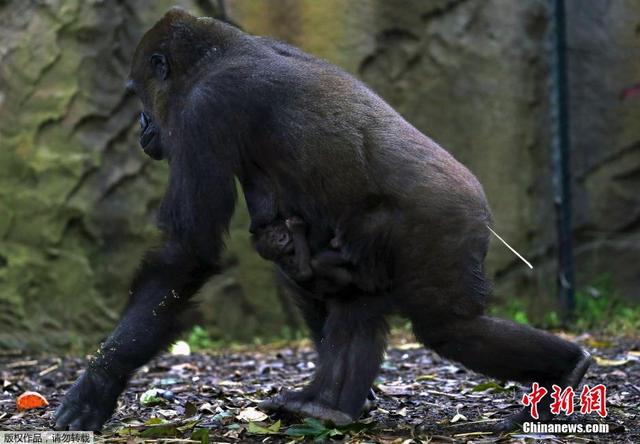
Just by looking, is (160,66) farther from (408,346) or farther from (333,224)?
(408,346)

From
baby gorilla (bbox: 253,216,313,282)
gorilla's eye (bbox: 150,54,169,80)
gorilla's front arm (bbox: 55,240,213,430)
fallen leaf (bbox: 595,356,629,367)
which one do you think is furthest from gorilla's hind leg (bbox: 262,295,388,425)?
fallen leaf (bbox: 595,356,629,367)

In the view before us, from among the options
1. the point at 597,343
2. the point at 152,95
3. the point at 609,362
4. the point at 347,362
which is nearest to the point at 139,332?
the point at 347,362

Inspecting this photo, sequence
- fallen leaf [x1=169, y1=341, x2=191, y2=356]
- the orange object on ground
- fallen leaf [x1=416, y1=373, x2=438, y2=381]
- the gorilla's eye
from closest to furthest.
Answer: the gorilla's eye
the orange object on ground
fallen leaf [x1=416, y1=373, x2=438, y2=381]
fallen leaf [x1=169, y1=341, x2=191, y2=356]

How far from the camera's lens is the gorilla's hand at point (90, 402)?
165 inches

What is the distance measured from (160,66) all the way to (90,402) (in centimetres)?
148

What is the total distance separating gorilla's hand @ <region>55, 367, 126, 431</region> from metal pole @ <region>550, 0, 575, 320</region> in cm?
481

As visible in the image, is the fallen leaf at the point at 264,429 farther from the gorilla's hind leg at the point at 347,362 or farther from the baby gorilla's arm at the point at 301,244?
the baby gorilla's arm at the point at 301,244

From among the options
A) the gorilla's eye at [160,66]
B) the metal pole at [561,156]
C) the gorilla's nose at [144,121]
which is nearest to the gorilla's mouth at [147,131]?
the gorilla's nose at [144,121]

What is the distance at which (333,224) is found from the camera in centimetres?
425

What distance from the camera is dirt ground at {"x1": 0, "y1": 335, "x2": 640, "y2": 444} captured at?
4.15m

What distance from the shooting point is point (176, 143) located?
14.2 feet

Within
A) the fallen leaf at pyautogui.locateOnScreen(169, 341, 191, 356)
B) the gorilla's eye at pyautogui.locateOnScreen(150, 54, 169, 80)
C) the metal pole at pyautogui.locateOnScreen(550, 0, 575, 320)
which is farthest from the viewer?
the metal pole at pyautogui.locateOnScreen(550, 0, 575, 320)

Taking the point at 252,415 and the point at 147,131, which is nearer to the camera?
the point at 252,415

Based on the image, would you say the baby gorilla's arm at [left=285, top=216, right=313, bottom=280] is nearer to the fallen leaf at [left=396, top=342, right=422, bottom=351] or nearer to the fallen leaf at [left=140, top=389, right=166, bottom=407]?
the fallen leaf at [left=140, top=389, right=166, bottom=407]
